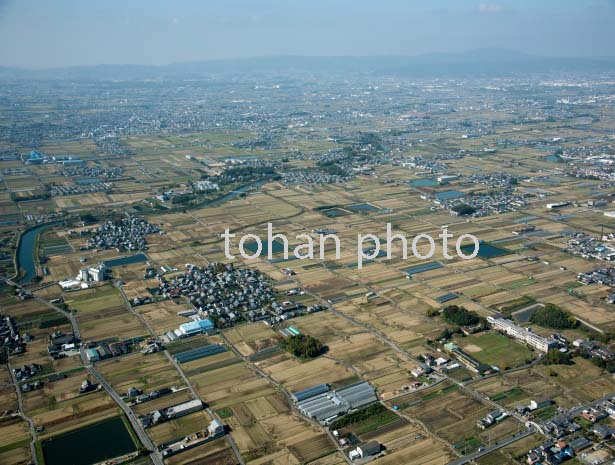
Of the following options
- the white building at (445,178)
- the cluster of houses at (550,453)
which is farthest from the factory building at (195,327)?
the white building at (445,178)

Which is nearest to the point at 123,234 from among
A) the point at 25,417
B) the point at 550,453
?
the point at 25,417

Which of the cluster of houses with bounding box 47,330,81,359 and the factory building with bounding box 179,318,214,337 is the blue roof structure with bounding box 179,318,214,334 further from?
the cluster of houses with bounding box 47,330,81,359

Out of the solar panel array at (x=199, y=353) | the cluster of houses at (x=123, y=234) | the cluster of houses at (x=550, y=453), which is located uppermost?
the cluster of houses at (x=123, y=234)

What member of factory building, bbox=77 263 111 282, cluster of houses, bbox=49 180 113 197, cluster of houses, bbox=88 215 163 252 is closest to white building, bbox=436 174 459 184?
cluster of houses, bbox=88 215 163 252

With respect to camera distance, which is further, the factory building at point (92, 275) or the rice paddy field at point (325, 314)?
the factory building at point (92, 275)

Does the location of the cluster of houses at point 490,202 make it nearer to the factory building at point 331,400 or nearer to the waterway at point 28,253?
the factory building at point 331,400

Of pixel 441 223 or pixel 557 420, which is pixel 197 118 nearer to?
pixel 441 223

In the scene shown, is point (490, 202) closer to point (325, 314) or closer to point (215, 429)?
point (325, 314)
